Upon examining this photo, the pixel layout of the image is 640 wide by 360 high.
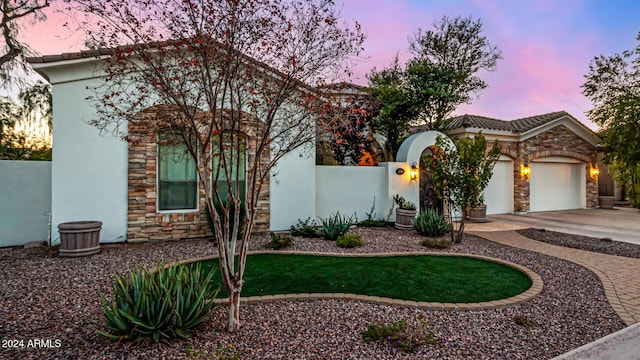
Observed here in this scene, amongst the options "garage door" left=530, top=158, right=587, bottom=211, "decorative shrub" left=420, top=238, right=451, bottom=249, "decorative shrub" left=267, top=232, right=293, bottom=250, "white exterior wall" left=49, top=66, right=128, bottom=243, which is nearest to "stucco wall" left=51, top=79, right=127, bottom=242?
"white exterior wall" left=49, top=66, right=128, bottom=243

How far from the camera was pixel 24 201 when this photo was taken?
309 inches

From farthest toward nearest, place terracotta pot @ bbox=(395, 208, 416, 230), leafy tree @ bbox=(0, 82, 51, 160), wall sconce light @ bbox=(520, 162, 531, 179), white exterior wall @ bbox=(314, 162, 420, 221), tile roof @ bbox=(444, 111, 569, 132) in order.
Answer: wall sconce light @ bbox=(520, 162, 531, 179) → tile roof @ bbox=(444, 111, 569, 132) → leafy tree @ bbox=(0, 82, 51, 160) → white exterior wall @ bbox=(314, 162, 420, 221) → terracotta pot @ bbox=(395, 208, 416, 230)

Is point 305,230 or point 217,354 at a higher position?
point 305,230

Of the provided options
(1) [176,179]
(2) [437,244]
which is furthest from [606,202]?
(1) [176,179]

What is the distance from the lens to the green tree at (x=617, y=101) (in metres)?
15.1

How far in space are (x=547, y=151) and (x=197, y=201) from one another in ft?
52.9

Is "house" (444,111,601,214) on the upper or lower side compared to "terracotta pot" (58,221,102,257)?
upper

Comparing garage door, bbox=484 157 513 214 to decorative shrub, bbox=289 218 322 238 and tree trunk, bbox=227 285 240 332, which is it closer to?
decorative shrub, bbox=289 218 322 238

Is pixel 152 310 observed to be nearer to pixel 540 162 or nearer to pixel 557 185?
pixel 540 162

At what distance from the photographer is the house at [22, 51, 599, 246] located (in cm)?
741

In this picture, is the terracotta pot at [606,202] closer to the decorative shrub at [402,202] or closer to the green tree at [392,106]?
the green tree at [392,106]

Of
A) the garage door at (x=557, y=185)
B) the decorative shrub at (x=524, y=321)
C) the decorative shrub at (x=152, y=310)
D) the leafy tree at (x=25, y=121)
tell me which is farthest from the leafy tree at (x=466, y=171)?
the leafy tree at (x=25, y=121)

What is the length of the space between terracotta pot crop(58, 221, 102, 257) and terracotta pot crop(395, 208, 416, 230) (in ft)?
27.7

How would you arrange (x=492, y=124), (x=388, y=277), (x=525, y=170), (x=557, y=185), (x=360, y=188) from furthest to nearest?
(x=557, y=185)
(x=492, y=124)
(x=525, y=170)
(x=360, y=188)
(x=388, y=277)
